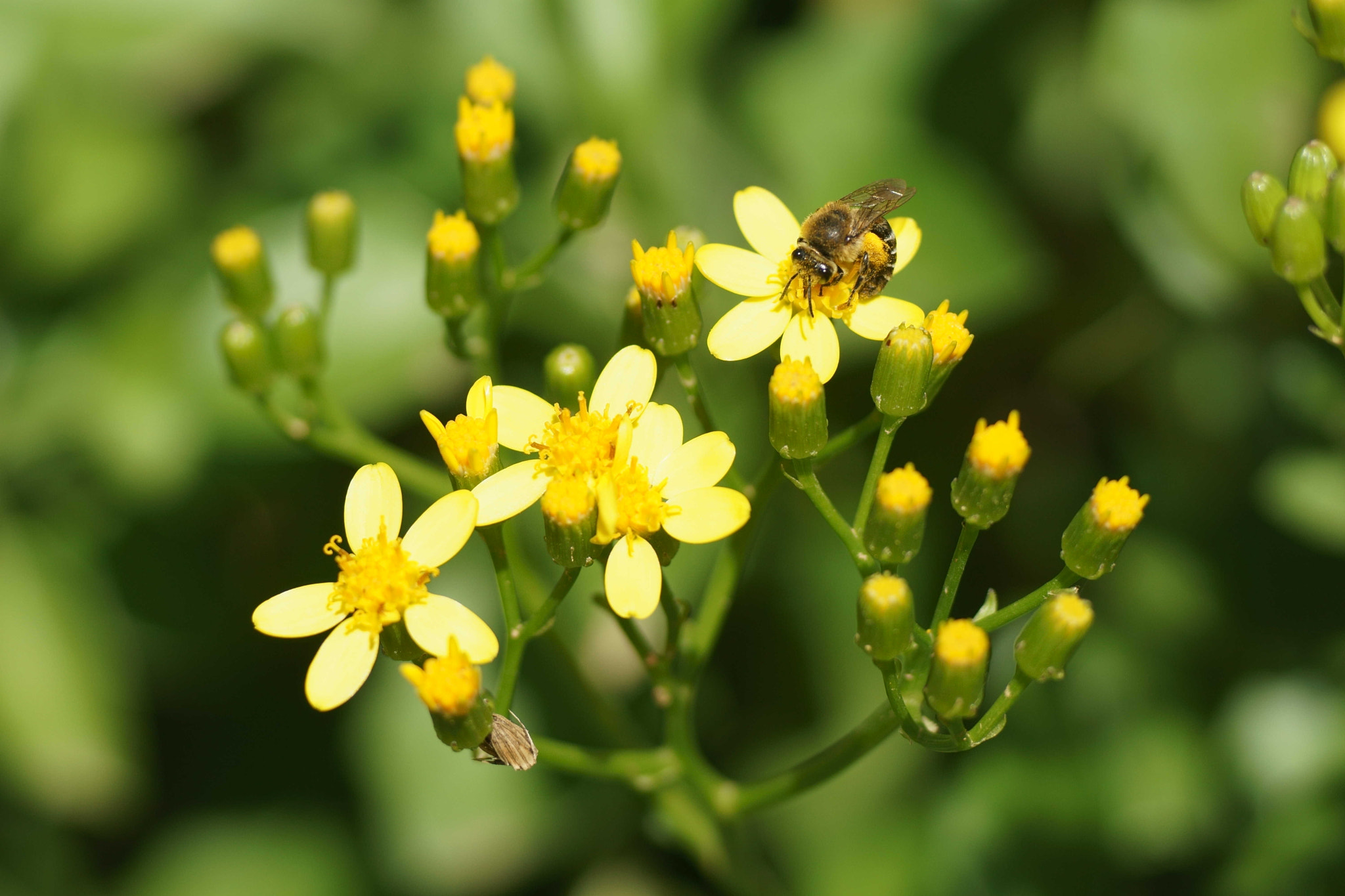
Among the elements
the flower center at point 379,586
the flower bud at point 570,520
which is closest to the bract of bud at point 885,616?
the flower bud at point 570,520

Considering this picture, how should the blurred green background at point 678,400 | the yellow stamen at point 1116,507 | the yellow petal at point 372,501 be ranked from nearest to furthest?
1. the yellow stamen at point 1116,507
2. the yellow petal at point 372,501
3. the blurred green background at point 678,400

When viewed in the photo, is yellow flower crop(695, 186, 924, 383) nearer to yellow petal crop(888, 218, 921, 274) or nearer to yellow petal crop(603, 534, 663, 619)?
yellow petal crop(888, 218, 921, 274)

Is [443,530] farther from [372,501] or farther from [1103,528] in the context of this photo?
[1103,528]

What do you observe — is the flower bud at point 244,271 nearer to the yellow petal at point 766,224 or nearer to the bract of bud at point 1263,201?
the yellow petal at point 766,224

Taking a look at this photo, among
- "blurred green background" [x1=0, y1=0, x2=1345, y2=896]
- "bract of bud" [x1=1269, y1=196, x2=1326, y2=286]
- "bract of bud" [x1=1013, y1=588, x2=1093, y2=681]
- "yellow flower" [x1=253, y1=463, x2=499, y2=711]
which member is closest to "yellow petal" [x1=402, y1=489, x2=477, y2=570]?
"yellow flower" [x1=253, y1=463, x2=499, y2=711]

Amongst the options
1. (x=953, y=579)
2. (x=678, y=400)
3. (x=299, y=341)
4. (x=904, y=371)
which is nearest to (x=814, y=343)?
(x=904, y=371)

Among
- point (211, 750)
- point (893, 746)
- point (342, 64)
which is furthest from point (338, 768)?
point (342, 64)
